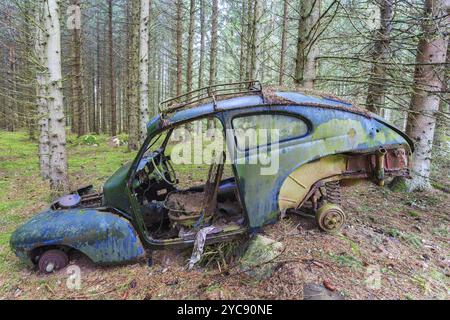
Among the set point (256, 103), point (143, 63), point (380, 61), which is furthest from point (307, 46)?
point (143, 63)

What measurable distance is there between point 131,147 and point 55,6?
6.99 metres

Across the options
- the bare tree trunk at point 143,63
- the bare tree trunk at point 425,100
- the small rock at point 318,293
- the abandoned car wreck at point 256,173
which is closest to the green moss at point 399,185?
the bare tree trunk at point 425,100

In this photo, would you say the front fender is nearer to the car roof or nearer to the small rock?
the car roof

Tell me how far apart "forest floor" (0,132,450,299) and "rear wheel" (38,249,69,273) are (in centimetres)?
10

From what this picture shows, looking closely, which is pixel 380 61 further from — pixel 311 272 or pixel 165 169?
pixel 165 169

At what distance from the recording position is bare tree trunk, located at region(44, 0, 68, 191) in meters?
5.62

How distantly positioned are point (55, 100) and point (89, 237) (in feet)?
12.6

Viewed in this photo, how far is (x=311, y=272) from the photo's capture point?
110 inches

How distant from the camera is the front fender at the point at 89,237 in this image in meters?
3.35

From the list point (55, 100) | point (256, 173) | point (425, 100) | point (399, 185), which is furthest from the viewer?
point (55, 100)

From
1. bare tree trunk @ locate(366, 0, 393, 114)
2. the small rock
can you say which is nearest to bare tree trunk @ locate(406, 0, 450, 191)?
bare tree trunk @ locate(366, 0, 393, 114)

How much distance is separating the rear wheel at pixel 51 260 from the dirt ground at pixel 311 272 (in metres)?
0.09

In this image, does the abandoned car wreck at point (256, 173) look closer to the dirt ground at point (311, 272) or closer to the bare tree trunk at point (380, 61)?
the dirt ground at point (311, 272)

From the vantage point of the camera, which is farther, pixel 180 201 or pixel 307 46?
pixel 307 46
